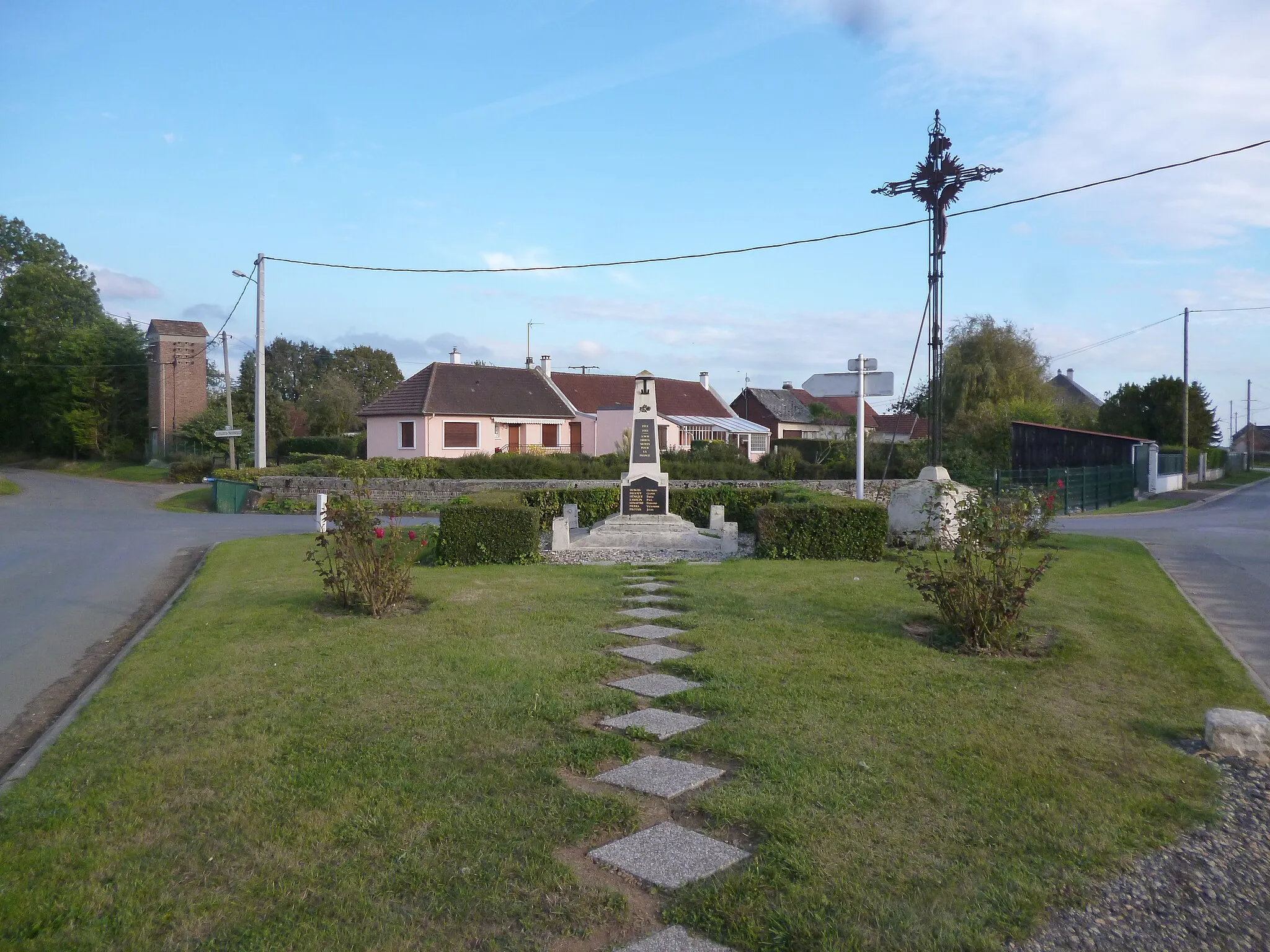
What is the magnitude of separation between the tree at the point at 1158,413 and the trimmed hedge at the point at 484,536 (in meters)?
36.9

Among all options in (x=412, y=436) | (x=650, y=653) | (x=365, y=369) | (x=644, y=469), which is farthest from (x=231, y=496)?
(x=365, y=369)

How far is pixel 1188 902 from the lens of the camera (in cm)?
327

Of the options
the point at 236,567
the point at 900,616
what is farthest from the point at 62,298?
the point at 900,616

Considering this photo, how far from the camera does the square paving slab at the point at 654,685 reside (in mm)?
5867

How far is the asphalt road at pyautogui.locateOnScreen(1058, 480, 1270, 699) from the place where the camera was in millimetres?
8750

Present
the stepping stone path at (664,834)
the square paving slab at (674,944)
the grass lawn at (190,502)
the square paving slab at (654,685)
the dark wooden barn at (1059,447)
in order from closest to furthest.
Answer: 1. the square paving slab at (674,944)
2. the stepping stone path at (664,834)
3. the square paving slab at (654,685)
4. the grass lawn at (190,502)
5. the dark wooden barn at (1059,447)

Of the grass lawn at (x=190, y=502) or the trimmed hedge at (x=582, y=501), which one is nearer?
the trimmed hedge at (x=582, y=501)

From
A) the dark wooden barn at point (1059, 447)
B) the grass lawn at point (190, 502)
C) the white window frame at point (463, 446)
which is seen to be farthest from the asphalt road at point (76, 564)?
the dark wooden barn at point (1059, 447)

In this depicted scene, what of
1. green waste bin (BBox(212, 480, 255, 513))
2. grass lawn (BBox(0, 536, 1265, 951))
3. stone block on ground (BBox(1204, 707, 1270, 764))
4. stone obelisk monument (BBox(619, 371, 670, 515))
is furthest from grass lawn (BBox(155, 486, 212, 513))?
stone block on ground (BBox(1204, 707, 1270, 764))

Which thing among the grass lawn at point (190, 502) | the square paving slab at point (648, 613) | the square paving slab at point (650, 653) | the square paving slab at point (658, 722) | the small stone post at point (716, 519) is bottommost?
the square paving slab at point (658, 722)

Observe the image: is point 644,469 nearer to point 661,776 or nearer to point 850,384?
point 850,384

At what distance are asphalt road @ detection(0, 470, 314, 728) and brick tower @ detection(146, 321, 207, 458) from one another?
15658mm

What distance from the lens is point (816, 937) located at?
2967mm

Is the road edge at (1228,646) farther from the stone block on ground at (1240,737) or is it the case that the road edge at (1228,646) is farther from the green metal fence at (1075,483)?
the green metal fence at (1075,483)
